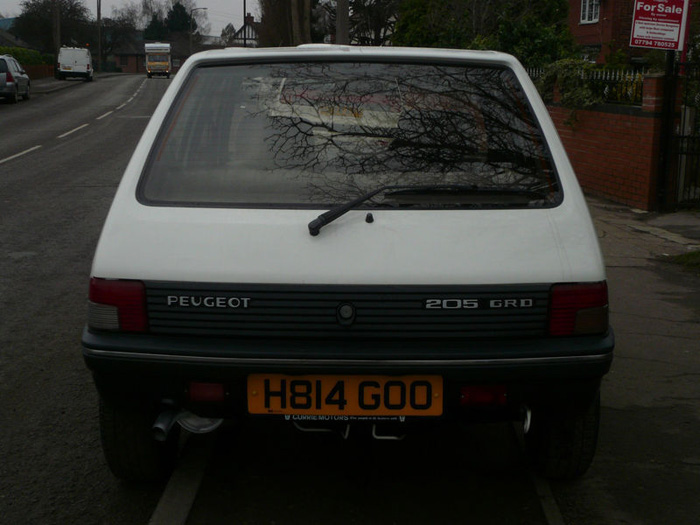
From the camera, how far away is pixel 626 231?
10594 millimetres

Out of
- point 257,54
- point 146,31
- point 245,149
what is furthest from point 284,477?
point 146,31

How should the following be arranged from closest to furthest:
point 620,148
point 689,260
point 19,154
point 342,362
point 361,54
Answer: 1. point 342,362
2. point 361,54
3. point 689,260
4. point 620,148
5. point 19,154

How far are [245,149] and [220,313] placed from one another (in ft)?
2.25

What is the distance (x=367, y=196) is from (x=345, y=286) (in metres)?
0.36

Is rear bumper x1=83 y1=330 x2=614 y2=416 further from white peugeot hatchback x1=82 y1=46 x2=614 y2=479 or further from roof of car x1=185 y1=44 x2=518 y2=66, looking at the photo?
roof of car x1=185 y1=44 x2=518 y2=66

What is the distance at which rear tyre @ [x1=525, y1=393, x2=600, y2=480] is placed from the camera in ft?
11.8

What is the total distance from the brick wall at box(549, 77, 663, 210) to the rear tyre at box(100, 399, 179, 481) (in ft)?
30.8

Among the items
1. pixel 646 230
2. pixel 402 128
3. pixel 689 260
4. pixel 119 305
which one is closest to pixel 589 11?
pixel 646 230

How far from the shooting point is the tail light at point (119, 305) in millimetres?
3197

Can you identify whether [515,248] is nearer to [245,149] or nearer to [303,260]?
[303,260]

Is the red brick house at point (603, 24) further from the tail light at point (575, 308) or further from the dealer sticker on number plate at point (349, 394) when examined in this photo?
the dealer sticker on number plate at point (349, 394)

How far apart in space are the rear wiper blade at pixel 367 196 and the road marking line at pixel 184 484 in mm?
1147

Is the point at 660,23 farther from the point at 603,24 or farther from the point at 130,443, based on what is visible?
the point at 603,24

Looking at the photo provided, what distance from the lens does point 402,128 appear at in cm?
358
